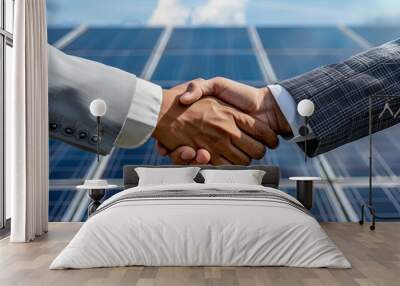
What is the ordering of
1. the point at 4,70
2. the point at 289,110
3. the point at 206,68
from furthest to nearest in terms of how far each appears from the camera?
the point at 206,68 → the point at 289,110 → the point at 4,70

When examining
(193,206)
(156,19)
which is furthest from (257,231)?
(156,19)

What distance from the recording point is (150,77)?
7637mm

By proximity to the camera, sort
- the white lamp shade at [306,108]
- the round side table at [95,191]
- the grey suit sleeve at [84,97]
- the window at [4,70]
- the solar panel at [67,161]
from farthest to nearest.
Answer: the solar panel at [67,161] → the grey suit sleeve at [84,97] → the white lamp shade at [306,108] → the round side table at [95,191] → the window at [4,70]

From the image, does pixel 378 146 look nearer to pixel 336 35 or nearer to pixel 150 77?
pixel 336 35

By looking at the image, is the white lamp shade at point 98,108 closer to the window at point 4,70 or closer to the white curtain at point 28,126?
the white curtain at point 28,126

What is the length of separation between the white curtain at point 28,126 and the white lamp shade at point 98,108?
59cm

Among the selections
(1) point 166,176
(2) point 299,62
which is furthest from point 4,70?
(2) point 299,62

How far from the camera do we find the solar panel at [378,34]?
7.69 m

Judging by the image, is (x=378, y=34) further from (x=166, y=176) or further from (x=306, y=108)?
(x=166, y=176)

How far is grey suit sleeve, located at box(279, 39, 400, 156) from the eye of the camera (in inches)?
284

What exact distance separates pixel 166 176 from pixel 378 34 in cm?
323

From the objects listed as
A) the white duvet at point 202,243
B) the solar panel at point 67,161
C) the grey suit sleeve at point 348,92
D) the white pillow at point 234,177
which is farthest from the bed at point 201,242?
the solar panel at point 67,161

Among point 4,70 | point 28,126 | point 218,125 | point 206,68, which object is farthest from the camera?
point 206,68

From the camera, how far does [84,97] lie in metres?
7.21
